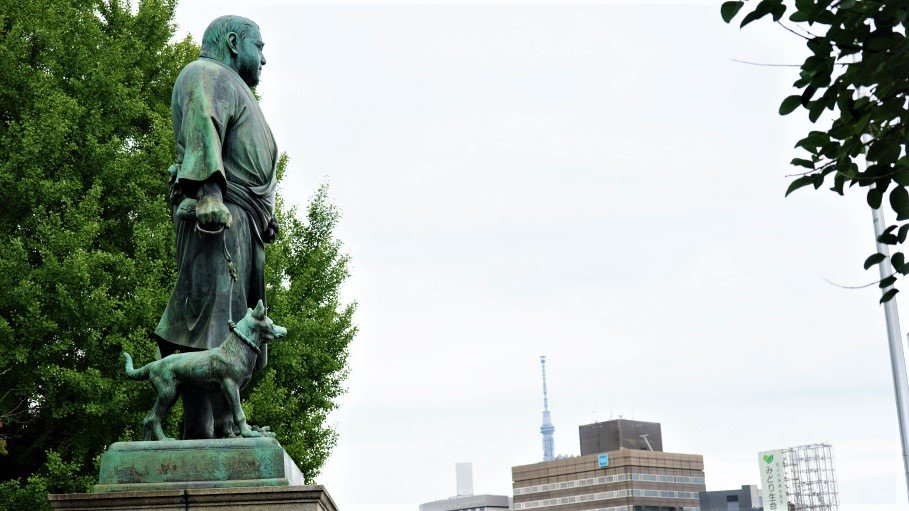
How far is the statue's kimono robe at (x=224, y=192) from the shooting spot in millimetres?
7320

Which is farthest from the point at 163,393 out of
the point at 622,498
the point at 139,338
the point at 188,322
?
the point at 622,498

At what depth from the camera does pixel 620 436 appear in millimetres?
155250

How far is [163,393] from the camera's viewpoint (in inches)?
273

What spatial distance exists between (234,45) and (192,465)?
2.87 metres

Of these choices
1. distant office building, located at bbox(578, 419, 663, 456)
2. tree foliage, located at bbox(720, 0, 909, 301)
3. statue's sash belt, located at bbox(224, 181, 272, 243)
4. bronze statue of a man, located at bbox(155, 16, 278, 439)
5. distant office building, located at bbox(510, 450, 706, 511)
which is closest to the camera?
tree foliage, located at bbox(720, 0, 909, 301)

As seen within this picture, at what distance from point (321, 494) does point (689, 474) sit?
15248 cm

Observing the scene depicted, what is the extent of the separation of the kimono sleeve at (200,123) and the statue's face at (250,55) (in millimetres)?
309

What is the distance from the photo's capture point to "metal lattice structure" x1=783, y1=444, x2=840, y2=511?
4983 inches

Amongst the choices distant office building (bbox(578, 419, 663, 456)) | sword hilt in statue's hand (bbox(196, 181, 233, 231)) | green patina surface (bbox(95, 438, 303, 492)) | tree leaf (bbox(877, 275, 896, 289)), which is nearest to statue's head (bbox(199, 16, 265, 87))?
sword hilt in statue's hand (bbox(196, 181, 233, 231))

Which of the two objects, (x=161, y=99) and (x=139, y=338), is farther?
(x=161, y=99)

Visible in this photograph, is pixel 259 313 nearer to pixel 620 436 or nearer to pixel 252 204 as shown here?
pixel 252 204

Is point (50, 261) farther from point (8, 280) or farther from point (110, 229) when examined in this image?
point (110, 229)

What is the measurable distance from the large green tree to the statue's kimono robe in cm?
883

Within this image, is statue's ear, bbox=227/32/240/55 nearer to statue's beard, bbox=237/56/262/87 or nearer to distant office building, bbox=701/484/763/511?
statue's beard, bbox=237/56/262/87
